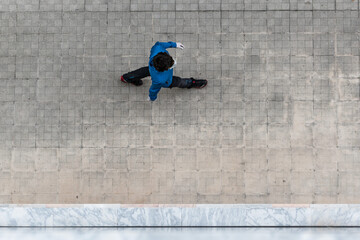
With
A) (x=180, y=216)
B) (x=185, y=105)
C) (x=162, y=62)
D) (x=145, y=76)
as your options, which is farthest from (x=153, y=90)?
(x=180, y=216)

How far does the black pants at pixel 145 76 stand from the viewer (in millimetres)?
5841

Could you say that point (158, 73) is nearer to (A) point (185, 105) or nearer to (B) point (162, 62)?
(B) point (162, 62)

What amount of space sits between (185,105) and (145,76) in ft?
3.23

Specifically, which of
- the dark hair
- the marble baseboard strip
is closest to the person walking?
the dark hair

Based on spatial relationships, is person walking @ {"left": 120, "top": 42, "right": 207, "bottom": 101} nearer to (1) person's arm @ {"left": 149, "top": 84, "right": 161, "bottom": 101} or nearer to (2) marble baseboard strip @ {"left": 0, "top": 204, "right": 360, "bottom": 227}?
(1) person's arm @ {"left": 149, "top": 84, "right": 161, "bottom": 101}

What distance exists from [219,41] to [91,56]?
2.59m

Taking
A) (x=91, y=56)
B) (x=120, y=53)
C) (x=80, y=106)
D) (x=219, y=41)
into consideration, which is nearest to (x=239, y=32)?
(x=219, y=41)

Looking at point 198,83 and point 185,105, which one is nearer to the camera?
point 198,83

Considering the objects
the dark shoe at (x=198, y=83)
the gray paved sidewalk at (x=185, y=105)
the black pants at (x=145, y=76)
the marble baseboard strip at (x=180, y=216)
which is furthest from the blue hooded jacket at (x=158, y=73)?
the marble baseboard strip at (x=180, y=216)

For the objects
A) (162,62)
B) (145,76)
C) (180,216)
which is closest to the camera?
(162,62)

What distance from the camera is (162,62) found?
15.4 ft

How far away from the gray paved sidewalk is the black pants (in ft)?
1.12

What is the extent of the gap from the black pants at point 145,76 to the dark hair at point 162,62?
1.02m

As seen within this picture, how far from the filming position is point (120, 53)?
6.35 meters
